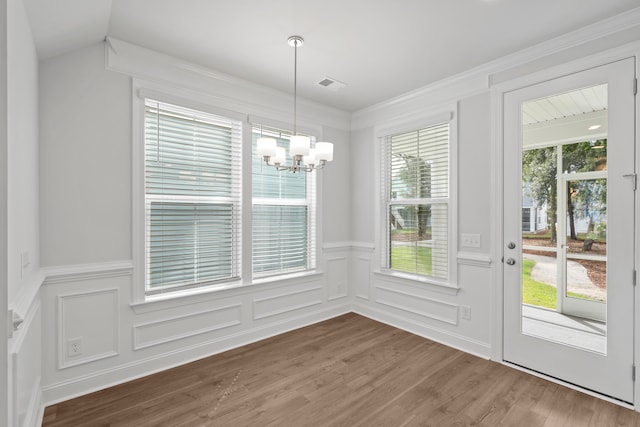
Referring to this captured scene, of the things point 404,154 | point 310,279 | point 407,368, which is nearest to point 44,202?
point 310,279

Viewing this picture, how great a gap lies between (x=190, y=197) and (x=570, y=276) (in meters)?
3.28

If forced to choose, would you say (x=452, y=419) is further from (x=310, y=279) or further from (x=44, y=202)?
(x=44, y=202)

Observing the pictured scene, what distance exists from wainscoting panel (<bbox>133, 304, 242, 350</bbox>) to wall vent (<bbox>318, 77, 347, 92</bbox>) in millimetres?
2465

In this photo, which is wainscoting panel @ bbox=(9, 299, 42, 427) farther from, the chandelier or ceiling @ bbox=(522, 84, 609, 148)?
ceiling @ bbox=(522, 84, 609, 148)

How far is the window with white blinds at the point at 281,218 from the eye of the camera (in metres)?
3.45

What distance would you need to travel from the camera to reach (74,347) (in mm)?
2334

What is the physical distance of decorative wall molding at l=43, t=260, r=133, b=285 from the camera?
88.4 inches

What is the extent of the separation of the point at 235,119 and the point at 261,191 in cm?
79

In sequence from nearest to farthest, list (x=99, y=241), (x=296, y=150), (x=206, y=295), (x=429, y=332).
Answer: (x=296, y=150)
(x=99, y=241)
(x=206, y=295)
(x=429, y=332)

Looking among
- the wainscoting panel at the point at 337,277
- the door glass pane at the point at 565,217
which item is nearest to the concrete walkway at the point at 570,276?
the door glass pane at the point at 565,217

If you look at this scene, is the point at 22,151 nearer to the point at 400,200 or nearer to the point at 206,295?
the point at 206,295

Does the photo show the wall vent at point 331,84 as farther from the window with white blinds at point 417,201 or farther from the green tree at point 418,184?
the green tree at point 418,184

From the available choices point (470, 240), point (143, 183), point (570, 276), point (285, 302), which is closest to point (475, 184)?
point (470, 240)

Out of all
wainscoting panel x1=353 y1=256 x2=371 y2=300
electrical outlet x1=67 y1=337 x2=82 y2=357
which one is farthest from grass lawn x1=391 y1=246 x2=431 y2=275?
electrical outlet x1=67 y1=337 x2=82 y2=357
